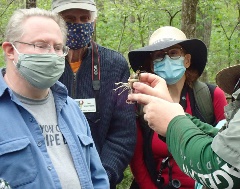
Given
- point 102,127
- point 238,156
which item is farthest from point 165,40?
point 238,156

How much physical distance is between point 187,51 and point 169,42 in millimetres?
312

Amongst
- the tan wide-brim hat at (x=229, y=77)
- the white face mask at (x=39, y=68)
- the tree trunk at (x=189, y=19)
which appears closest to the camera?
the tan wide-brim hat at (x=229, y=77)

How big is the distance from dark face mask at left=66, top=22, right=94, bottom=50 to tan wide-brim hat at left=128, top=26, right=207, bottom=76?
48 cm

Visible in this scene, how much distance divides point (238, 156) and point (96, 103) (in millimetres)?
2094

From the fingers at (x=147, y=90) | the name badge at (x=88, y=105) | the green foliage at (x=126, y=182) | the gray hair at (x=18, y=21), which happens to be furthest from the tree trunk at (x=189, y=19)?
the fingers at (x=147, y=90)

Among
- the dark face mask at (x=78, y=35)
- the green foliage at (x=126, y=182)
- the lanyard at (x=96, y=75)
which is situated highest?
the dark face mask at (x=78, y=35)

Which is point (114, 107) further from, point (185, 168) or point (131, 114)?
point (185, 168)

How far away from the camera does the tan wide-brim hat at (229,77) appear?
2389 millimetres

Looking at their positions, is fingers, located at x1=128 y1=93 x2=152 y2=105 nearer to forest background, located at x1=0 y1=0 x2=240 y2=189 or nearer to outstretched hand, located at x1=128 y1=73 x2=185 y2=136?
outstretched hand, located at x1=128 y1=73 x2=185 y2=136

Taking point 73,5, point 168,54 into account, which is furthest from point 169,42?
point 73,5

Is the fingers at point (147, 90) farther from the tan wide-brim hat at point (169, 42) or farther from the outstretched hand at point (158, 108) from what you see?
the tan wide-brim hat at point (169, 42)

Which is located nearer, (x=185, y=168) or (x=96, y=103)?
(x=185, y=168)

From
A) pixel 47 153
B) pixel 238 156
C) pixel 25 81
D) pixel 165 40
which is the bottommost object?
pixel 47 153

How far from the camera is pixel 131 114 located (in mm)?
3496
